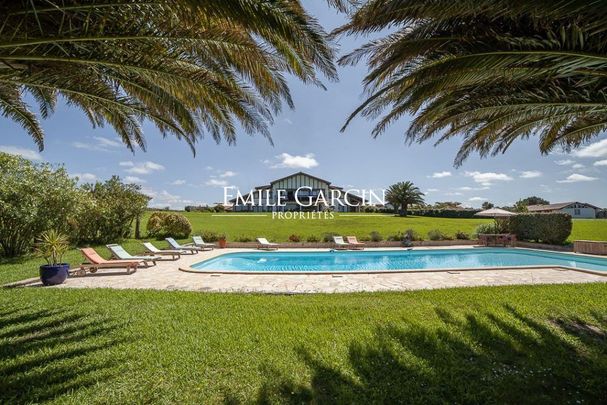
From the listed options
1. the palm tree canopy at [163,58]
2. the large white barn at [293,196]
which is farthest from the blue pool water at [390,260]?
the large white barn at [293,196]

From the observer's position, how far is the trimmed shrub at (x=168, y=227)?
74.7 feet

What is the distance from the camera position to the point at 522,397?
10.5 feet

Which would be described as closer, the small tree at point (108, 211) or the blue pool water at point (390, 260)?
the blue pool water at point (390, 260)

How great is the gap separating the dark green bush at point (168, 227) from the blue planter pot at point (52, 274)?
14.5 meters

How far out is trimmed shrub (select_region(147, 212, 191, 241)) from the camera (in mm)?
22781

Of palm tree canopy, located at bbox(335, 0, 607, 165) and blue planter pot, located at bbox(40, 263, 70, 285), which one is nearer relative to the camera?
palm tree canopy, located at bbox(335, 0, 607, 165)

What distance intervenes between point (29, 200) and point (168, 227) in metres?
10.8

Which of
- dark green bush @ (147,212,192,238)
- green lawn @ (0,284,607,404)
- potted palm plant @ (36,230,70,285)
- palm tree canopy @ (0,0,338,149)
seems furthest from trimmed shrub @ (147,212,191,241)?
palm tree canopy @ (0,0,338,149)

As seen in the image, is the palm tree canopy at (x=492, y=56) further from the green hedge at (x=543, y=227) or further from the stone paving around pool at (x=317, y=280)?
the green hedge at (x=543, y=227)

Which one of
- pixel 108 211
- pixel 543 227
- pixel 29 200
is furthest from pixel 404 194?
pixel 29 200

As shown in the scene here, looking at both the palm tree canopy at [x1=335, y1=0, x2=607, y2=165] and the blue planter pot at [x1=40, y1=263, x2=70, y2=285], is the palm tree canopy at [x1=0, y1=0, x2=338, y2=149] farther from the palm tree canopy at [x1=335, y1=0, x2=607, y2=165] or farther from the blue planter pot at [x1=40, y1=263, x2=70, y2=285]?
the blue planter pot at [x1=40, y1=263, x2=70, y2=285]

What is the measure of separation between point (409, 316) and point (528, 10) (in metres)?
4.69

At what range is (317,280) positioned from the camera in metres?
9.21

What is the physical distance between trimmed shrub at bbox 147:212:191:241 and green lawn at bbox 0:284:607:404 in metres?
16.3
